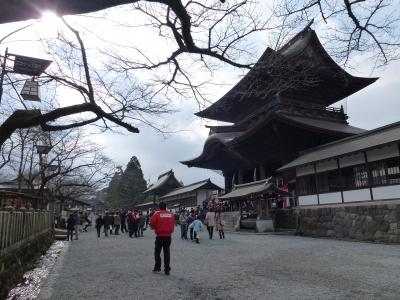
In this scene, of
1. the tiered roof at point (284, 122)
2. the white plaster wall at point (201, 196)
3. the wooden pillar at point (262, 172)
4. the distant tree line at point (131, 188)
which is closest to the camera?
the tiered roof at point (284, 122)

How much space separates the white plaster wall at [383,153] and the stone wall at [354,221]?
82.3 inches

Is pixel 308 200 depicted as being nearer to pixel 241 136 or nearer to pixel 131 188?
pixel 241 136

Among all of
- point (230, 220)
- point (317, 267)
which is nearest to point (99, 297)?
point (317, 267)

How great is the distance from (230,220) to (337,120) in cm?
1161

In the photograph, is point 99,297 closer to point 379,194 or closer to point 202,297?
point 202,297

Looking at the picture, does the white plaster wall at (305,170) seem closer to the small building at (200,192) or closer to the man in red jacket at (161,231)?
the man in red jacket at (161,231)

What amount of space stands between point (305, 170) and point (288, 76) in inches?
583

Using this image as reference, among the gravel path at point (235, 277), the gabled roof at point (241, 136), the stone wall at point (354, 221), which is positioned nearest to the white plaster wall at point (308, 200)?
the stone wall at point (354, 221)

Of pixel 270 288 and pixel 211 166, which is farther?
pixel 211 166

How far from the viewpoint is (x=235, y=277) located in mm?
7492

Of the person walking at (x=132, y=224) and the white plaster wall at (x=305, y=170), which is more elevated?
the white plaster wall at (x=305, y=170)

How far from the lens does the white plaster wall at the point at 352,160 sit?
1709cm

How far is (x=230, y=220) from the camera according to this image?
26.3 m

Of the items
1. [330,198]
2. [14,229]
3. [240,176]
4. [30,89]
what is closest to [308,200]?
[330,198]
